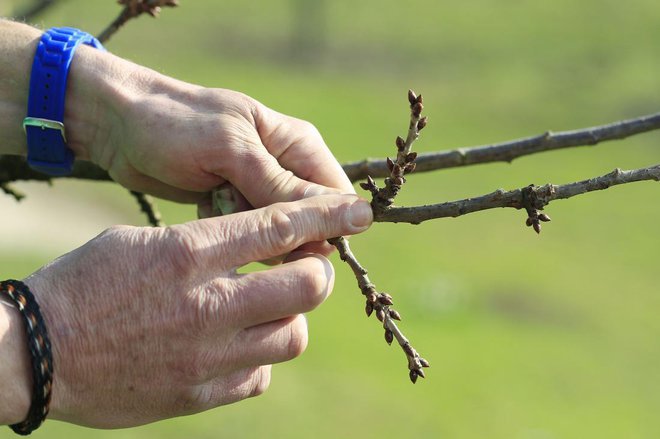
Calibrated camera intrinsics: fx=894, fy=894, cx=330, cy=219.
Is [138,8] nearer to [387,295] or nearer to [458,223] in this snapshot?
[387,295]

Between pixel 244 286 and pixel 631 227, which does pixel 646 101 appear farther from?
pixel 244 286

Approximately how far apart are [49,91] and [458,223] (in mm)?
23031

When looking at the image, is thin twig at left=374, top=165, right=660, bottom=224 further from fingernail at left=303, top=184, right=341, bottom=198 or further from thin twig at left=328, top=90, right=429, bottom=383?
fingernail at left=303, top=184, right=341, bottom=198

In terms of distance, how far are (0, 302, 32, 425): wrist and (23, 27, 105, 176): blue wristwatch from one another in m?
0.84

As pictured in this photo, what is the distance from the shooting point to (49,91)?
2.68 m

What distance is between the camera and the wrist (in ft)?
6.48

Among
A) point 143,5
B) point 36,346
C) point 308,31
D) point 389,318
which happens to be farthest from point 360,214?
point 308,31

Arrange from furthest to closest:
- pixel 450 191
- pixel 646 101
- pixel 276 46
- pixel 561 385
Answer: pixel 276 46 < pixel 646 101 < pixel 450 191 < pixel 561 385

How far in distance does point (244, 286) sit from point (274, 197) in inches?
16.7

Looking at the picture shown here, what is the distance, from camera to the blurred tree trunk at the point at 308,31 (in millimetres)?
32594

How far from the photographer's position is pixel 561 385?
58.8 feet

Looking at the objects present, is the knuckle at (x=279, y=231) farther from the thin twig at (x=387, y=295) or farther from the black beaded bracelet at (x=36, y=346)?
the black beaded bracelet at (x=36, y=346)

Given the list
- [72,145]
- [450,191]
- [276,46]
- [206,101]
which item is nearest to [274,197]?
[206,101]

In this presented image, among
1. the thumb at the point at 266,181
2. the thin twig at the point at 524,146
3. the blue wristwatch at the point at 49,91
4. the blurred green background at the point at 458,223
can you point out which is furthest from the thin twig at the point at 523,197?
the blurred green background at the point at 458,223
